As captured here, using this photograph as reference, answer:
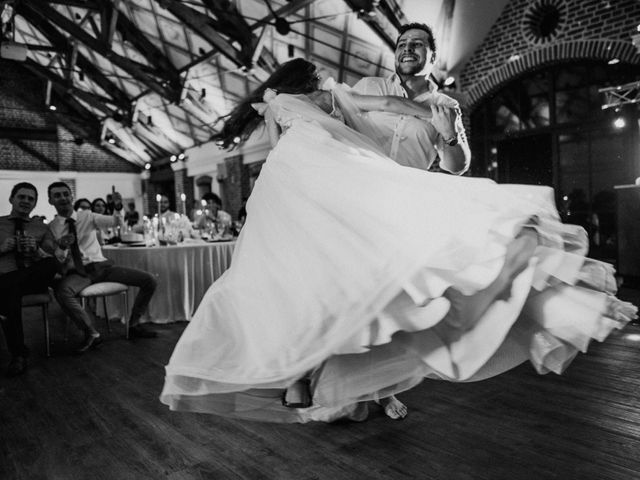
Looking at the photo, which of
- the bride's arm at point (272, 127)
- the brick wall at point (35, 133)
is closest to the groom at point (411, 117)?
the bride's arm at point (272, 127)

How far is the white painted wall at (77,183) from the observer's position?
1585cm

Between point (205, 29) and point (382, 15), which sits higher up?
point (205, 29)

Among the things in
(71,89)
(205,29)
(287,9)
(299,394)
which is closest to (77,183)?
(71,89)

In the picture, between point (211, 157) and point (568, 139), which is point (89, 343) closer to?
point (568, 139)

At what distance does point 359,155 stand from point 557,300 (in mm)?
750

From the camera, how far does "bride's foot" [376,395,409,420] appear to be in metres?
2.37

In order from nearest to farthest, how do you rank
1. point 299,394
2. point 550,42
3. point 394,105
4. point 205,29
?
→ point 299,394 < point 394,105 < point 550,42 < point 205,29

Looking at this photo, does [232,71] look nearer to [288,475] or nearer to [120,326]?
[120,326]

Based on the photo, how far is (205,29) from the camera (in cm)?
857

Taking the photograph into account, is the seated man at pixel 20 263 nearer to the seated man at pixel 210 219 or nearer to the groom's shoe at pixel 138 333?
the groom's shoe at pixel 138 333

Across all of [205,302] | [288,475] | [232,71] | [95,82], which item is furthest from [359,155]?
→ [95,82]

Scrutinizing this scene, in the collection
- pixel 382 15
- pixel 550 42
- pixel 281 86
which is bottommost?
pixel 281 86

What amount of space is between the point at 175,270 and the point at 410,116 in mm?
3441

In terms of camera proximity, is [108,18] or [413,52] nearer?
[413,52]
